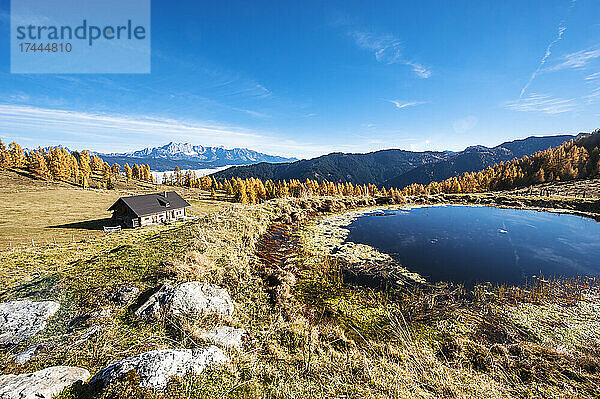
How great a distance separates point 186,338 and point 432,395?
8.95 meters

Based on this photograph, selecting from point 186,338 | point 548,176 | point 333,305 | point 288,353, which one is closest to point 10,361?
point 186,338

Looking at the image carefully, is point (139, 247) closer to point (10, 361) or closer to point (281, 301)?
point (10, 361)

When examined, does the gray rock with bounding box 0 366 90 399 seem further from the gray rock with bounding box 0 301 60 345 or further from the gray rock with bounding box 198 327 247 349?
the gray rock with bounding box 198 327 247 349

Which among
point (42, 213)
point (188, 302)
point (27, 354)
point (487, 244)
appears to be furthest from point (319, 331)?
point (42, 213)

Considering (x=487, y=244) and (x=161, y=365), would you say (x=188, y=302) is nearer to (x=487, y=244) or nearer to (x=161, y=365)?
A: (x=161, y=365)

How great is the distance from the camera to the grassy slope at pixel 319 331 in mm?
7152

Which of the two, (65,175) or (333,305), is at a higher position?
(65,175)

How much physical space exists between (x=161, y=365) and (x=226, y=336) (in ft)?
9.15

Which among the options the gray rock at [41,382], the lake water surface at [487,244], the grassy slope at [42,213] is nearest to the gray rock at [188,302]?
the gray rock at [41,382]

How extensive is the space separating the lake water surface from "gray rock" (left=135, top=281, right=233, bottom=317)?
16.2 metres

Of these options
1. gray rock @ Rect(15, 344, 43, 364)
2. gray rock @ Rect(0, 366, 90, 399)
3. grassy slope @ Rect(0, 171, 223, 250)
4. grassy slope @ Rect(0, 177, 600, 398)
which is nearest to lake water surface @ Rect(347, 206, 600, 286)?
grassy slope @ Rect(0, 177, 600, 398)

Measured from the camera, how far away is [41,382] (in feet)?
19.5

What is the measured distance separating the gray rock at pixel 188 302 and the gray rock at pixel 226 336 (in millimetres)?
1467

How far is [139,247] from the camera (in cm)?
1881
